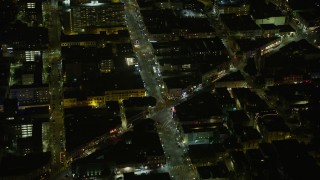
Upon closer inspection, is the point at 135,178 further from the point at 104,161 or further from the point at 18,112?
the point at 18,112

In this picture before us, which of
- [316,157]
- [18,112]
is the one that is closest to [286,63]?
[316,157]

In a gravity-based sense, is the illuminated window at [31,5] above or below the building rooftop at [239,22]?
above

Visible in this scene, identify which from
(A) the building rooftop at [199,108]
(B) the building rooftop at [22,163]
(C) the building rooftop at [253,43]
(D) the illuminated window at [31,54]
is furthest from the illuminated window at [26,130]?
(C) the building rooftop at [253,43]

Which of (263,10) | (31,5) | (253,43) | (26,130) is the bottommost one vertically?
(26,130)

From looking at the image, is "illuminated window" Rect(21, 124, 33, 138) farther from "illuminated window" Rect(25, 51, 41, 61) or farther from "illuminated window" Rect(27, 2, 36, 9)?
"illuminated window" Rect(27, 2, 36, 9)

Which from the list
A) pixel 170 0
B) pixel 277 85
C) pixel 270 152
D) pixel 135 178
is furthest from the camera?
pixel 170 0

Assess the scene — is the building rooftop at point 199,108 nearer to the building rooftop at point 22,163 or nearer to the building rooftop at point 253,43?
the building rooftop at point 253,43

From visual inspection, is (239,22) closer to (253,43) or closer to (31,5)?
(253,43)

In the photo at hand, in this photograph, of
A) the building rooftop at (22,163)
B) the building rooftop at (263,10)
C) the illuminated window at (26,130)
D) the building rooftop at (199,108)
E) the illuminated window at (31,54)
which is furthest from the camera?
the building rooftop at (263,10)

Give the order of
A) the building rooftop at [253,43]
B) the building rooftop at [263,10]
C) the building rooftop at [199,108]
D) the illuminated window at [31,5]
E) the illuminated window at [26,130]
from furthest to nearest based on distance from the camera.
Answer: the illuminated window at [31,5], the building rooftop at [263,10], the building rooftop at [253,43], the building rooftop at [199,108], the illuminated window at [26,130]

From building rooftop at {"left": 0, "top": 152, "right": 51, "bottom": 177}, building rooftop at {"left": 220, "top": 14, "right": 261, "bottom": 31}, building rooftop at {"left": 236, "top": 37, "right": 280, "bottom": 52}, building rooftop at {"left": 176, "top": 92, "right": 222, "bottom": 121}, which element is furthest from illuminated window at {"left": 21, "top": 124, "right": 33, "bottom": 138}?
building rooftop at {"left": 220, "top": 14, "right": 261, "bottom": 31}

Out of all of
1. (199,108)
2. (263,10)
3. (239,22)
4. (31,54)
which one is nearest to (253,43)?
(239,22)
